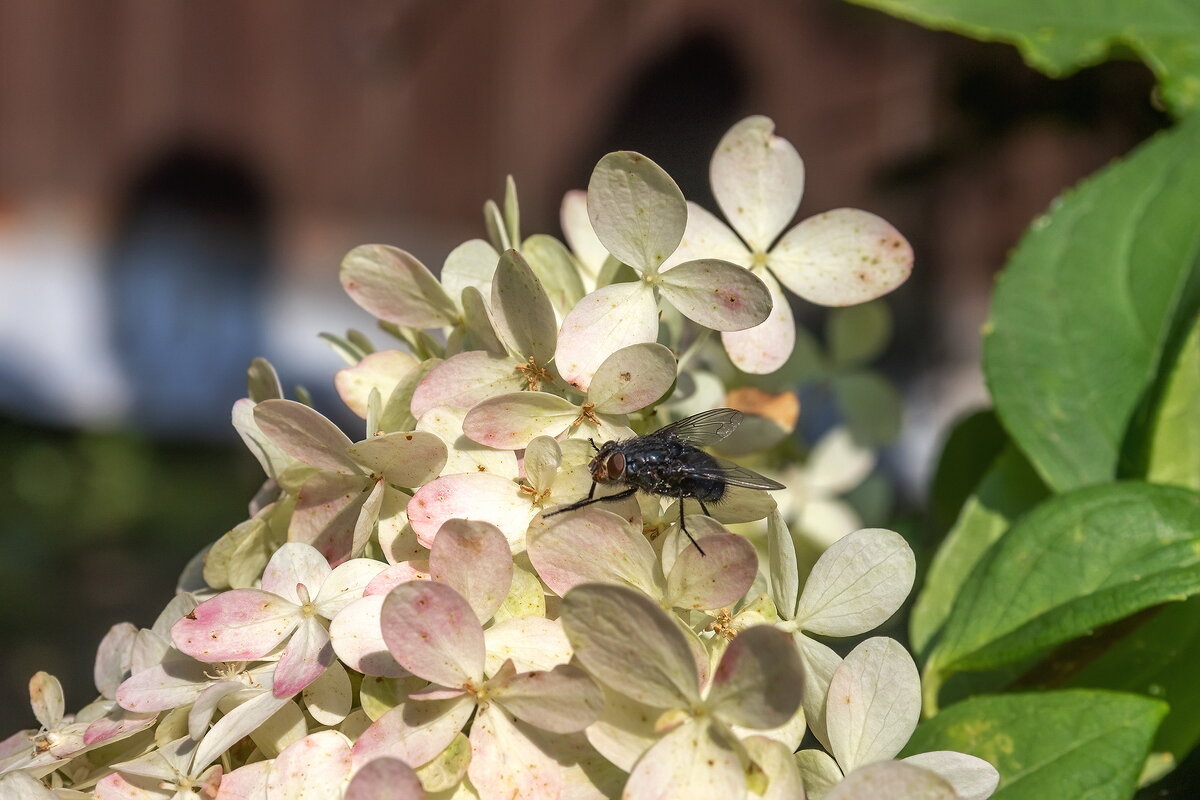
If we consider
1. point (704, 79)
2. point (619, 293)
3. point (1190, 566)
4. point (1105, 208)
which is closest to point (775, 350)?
point (619, 293)

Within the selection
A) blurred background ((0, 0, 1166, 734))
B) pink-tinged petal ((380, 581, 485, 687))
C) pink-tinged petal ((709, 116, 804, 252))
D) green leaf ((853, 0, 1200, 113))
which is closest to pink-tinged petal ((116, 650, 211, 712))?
pink-tinged petal ((380, 581, 485, 687))

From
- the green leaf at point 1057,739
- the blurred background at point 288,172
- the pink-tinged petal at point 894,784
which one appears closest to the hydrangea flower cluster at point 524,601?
the pink-tinged petal at point 894,784

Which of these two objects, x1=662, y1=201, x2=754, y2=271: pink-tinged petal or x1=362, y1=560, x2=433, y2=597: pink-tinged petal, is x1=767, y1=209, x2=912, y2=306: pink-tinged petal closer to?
x1=662, y1=201, x2=754, y2=271: pink-tinged petal

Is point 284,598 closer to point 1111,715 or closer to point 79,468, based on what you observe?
point 1111,715

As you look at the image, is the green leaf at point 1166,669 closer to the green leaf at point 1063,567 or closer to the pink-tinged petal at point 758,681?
the green leaf at point 1063,567

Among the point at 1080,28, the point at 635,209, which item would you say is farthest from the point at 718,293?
the point at 1080,28
